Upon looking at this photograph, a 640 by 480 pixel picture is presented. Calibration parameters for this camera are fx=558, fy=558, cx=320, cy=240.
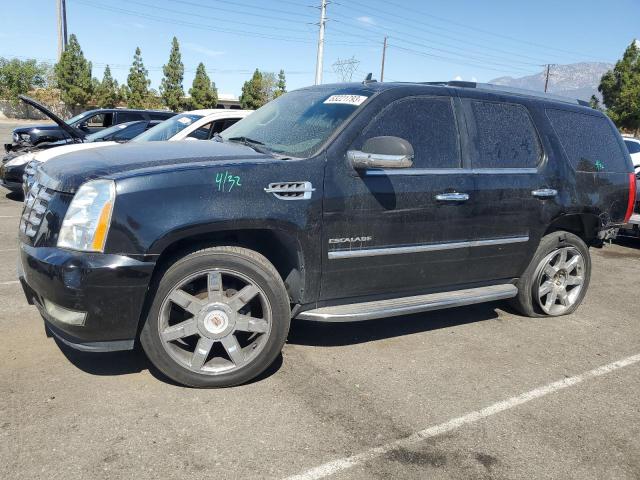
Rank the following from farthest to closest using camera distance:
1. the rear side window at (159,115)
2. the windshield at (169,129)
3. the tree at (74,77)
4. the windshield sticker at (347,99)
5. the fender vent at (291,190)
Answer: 1. the tree at (74,77)
2. the rear side window at (159,115)
3. the windshield at (169,129)
4. the windshield sticker at (347,99)
5. the fender vent at (291,190)

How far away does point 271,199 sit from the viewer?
134 inches

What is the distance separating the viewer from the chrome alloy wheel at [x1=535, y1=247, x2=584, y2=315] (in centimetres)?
506

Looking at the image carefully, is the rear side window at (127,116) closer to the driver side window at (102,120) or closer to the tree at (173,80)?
the driver side window at (102,120)

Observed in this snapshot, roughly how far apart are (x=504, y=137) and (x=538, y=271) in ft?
4.20

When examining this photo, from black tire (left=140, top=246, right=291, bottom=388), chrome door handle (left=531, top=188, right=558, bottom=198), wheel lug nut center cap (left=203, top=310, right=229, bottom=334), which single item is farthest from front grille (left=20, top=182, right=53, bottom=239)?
chrome door handle (left=531, top=188, right=558, bottom=198)

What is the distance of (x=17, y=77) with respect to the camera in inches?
2336

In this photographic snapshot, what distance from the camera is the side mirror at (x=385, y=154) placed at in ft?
11.6

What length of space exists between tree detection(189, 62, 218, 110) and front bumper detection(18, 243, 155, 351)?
61881 millimetres

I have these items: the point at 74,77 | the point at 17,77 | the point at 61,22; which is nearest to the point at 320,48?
the point at 61,22

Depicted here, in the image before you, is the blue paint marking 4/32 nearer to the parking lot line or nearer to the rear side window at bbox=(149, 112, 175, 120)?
the parking lot line

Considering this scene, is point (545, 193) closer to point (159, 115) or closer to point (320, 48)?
point (159, 115)

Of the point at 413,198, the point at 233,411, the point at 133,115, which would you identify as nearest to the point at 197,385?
the point at 233,411

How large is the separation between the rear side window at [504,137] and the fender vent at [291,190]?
1.49m

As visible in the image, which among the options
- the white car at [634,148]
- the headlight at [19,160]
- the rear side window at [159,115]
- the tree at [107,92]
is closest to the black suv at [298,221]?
the headlight at [19,160]
